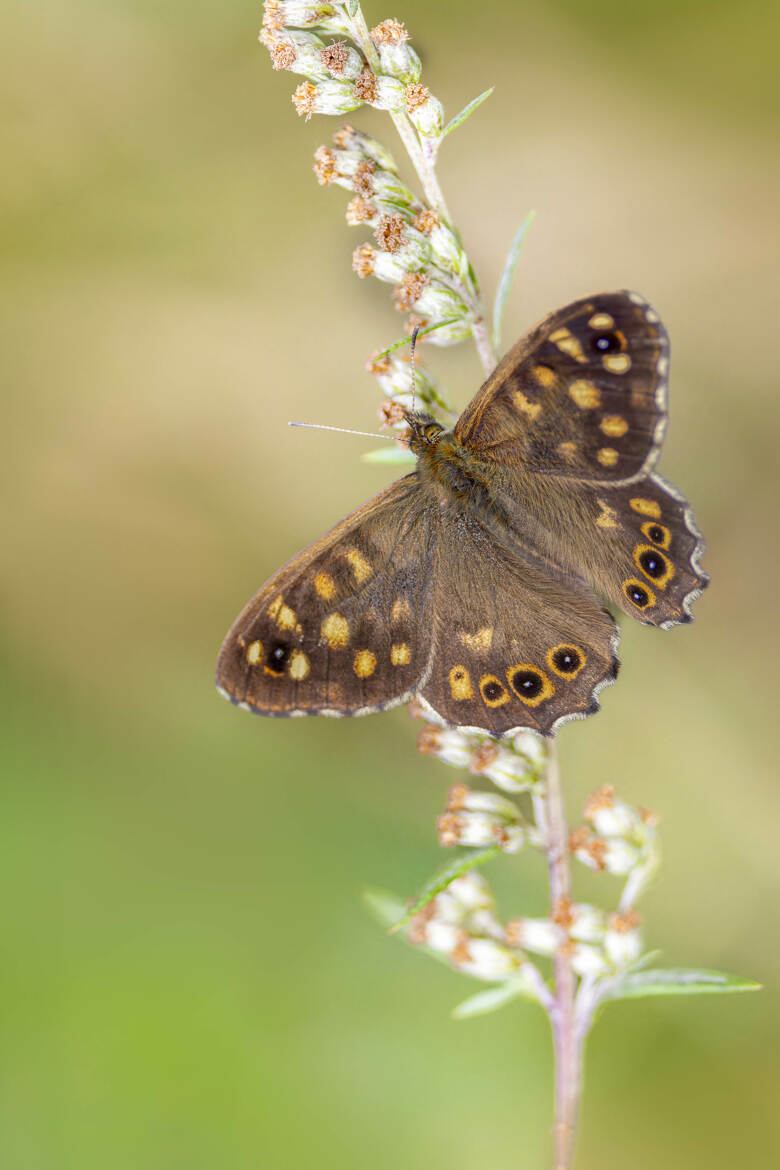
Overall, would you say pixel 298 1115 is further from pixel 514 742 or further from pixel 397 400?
pixel 397 400

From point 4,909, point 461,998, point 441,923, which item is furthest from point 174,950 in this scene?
point 441,923

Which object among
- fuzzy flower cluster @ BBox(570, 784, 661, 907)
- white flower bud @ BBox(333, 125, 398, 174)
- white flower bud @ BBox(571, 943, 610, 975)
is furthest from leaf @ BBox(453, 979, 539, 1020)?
white flower bud @ BBox(333, 125, 398, 174)

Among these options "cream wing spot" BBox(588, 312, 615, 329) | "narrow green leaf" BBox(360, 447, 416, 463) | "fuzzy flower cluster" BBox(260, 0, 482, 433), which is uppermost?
"fuzzy flower cluster" BBox(260, 0, 482, 433)

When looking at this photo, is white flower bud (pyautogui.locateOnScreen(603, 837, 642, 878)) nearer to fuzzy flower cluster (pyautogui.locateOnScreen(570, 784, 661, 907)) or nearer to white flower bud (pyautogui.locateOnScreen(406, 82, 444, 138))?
fuzzy flower cluster (pyautogui.locateOnScreen(570, 784, 661, 907))

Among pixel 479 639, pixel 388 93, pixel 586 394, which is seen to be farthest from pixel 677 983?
pixel 388 93

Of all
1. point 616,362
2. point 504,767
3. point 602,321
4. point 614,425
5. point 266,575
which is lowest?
point 504,767

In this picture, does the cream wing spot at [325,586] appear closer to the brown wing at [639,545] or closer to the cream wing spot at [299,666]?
the cream wing spot at [299,666]

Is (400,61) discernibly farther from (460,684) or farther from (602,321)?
(460,684)

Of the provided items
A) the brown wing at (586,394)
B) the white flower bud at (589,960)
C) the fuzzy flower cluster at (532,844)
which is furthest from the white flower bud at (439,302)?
the white flower bud at (589,960)
